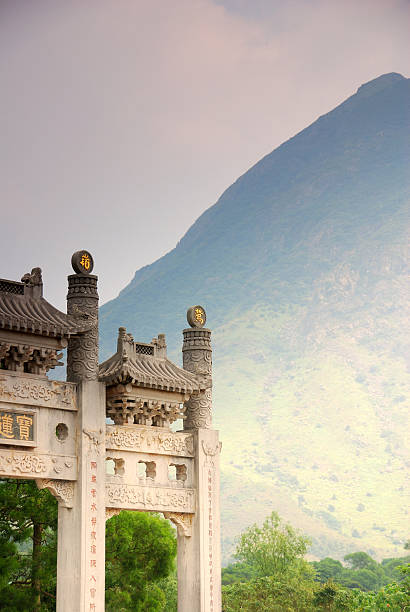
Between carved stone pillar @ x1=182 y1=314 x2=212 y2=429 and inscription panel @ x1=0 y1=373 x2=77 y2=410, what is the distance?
1.83 metres

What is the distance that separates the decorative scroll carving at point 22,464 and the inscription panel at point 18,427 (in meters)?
0.13

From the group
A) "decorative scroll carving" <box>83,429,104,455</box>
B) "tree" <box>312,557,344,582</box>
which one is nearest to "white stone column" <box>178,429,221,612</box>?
"decorative scroll carving" <box>83,429,104,455</box>

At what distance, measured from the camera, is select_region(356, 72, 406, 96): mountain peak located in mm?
82562

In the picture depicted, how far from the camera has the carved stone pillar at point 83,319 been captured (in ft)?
34.7

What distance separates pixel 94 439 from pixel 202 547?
2039 mm

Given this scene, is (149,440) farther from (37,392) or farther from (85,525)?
(37,392)

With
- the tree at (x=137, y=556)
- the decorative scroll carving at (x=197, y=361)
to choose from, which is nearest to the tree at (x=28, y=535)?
the tree at (x=137, y=556)

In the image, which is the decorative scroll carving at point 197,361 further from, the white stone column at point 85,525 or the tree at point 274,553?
the tree at point 274,553

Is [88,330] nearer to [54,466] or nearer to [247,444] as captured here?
[54,466]

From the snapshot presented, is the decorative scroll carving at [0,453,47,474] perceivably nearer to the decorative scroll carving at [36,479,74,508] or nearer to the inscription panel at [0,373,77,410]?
the decorative scroll carving at [36,479,74,508]

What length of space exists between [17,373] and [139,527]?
454 centimetres

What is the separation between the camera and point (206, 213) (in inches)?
3297

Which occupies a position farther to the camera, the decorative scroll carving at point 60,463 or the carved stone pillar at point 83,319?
the carved stone pillar at point 83,319

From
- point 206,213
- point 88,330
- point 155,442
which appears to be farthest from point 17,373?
point 206,213
